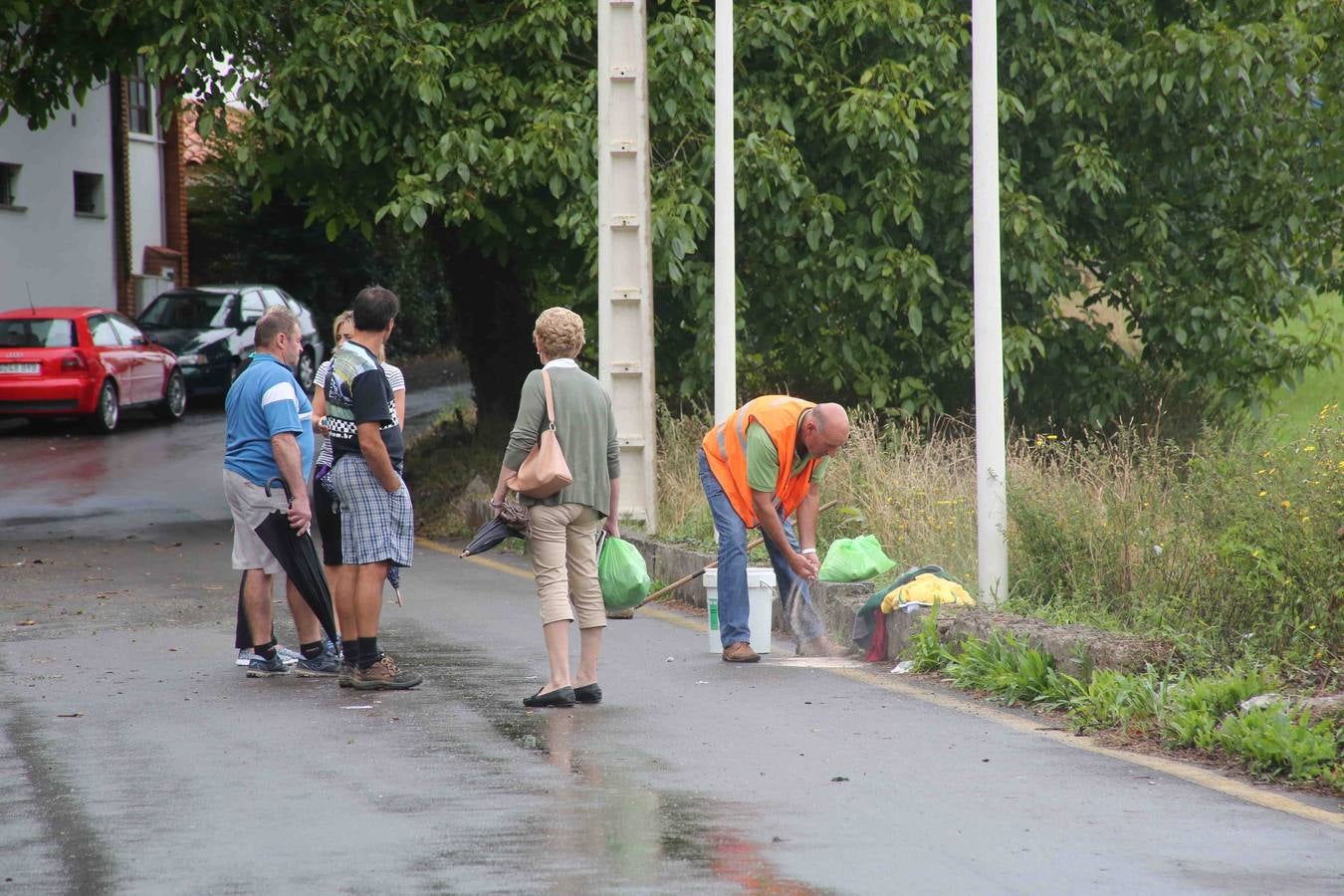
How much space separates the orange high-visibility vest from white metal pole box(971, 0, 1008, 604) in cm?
106

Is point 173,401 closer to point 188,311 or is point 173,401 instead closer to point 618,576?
point 188,311

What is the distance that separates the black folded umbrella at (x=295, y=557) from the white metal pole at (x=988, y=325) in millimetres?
3576

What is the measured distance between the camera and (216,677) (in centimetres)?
909

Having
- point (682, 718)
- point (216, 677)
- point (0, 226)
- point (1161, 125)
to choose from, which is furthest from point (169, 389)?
point (682, 718)

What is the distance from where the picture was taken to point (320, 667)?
30.3 ft

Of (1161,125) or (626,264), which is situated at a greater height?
(1161,125)

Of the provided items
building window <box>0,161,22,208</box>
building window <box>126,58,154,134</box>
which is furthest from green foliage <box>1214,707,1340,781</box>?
building window <box>126,58,154,134</box>

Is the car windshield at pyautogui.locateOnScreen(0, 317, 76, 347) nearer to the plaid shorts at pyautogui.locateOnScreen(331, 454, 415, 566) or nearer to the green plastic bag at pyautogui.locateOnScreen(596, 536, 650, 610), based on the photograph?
the plaid shorts at pyautogui.locateOnScreen(331, 454, 415, 566)

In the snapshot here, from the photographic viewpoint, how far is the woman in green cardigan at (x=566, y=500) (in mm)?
8148

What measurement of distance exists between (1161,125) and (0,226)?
2245cm

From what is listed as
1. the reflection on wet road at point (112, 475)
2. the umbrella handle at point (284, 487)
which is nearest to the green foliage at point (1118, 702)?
the umbrella handle at point (284, 487)

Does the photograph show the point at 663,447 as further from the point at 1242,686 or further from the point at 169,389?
the point at 169,389

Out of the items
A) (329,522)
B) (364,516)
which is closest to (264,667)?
(329,522)

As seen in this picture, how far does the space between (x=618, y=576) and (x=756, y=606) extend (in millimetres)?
1477
